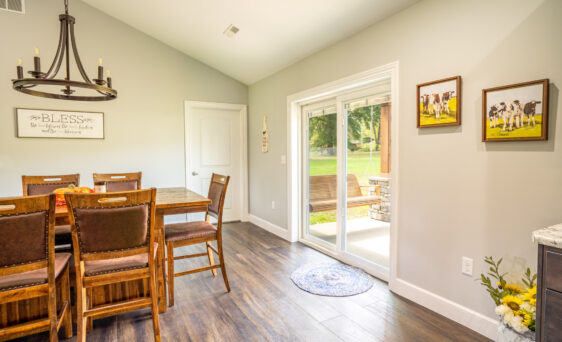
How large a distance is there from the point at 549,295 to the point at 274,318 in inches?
63.8

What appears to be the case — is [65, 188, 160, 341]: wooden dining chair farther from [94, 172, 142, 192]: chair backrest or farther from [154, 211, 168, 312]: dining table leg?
[94, 172, 142, 192]: chair backrest

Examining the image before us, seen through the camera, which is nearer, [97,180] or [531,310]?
[531,310]

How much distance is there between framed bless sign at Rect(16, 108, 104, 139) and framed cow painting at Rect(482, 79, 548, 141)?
14.6ft

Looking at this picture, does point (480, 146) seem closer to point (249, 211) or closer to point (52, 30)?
point (249, 211)

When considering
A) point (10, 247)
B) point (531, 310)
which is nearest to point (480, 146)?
point (531, 310)

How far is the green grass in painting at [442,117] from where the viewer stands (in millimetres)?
2115

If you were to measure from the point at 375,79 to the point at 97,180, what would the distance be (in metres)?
3.01

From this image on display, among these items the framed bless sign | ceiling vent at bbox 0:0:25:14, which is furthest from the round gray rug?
ceiling vent at bbox 0:0:25:14

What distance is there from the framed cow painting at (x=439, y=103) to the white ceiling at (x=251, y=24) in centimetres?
73

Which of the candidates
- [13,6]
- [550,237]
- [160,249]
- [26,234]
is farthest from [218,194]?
[13,6]

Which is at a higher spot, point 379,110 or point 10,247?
point 379,110

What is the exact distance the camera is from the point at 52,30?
12.7 feet

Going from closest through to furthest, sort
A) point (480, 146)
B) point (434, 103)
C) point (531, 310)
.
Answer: point (531, 310) → point (480, 146) → point (434, 103)

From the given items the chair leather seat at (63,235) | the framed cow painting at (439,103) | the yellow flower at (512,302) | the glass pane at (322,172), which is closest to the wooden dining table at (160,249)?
the chair leather seat at (63,235)
